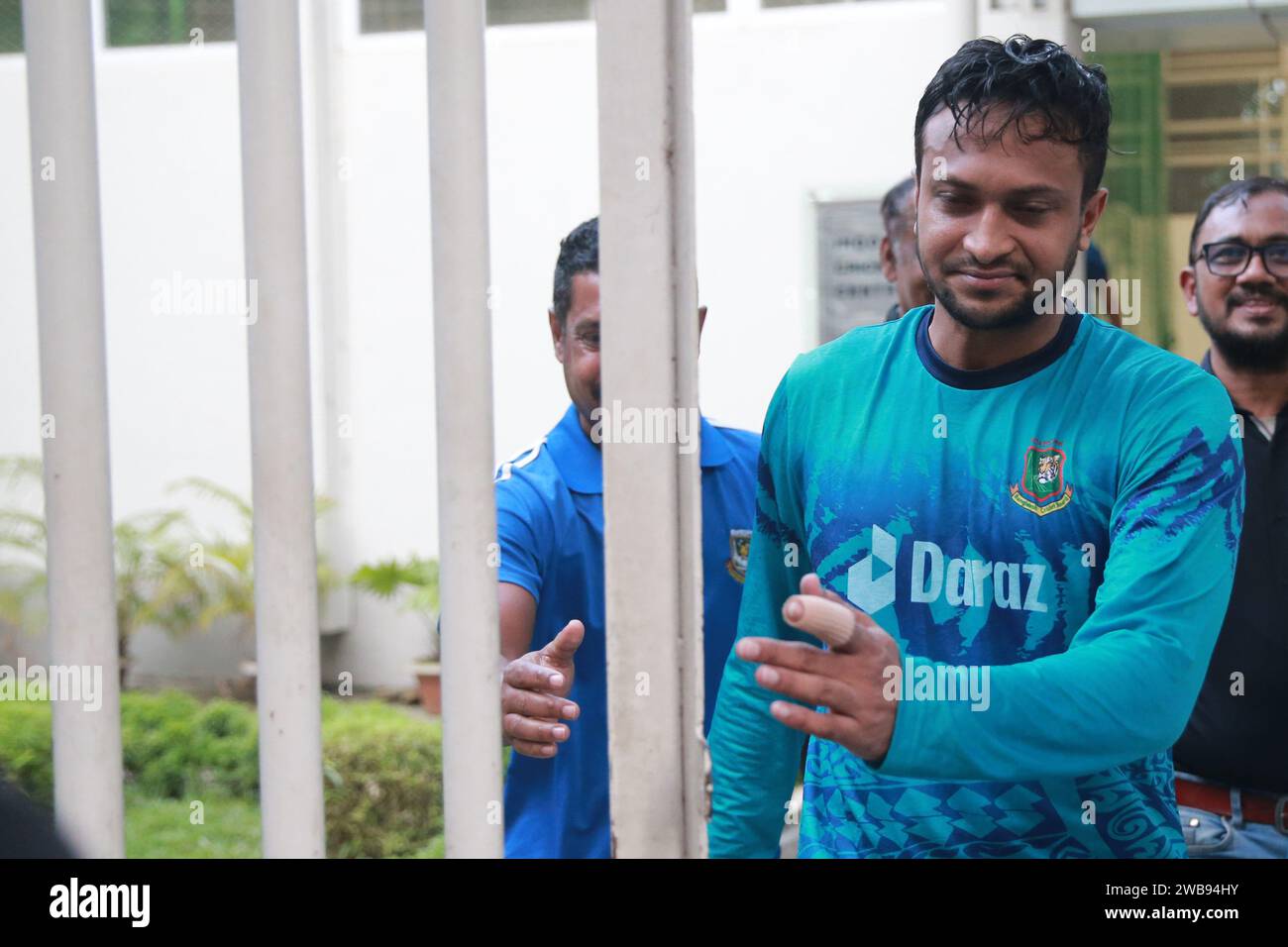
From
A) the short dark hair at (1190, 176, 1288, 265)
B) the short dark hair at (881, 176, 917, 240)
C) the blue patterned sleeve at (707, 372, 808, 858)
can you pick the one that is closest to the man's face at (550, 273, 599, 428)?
the blue patterned sleeve at (707, 372, 808, 858)

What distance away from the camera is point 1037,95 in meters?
1.78

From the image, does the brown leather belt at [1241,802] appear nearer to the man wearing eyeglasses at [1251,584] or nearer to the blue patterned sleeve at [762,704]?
the man wearing eyeglasses at [1251,584]

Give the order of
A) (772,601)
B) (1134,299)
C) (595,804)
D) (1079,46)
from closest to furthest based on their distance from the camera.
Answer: (772,601)
(595,804)
(1134,299)
(1079,46)

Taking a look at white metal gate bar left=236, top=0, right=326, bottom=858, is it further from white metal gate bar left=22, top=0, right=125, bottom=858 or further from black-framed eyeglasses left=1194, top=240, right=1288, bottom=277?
black-framed eyeglasses left=1194, top=240, right=1288, bottom=277

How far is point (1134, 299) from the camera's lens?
8.14 ft

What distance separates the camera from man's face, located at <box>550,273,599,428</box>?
2328mm

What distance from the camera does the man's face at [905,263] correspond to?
2.92m

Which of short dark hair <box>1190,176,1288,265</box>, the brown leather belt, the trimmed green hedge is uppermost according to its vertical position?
short dark hair <box>1190,176,1288,265</box>

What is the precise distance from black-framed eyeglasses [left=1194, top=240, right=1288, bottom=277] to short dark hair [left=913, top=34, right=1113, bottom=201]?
0.89 m

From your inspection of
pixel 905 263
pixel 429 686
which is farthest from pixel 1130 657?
pixel 429 686

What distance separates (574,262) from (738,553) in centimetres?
59
